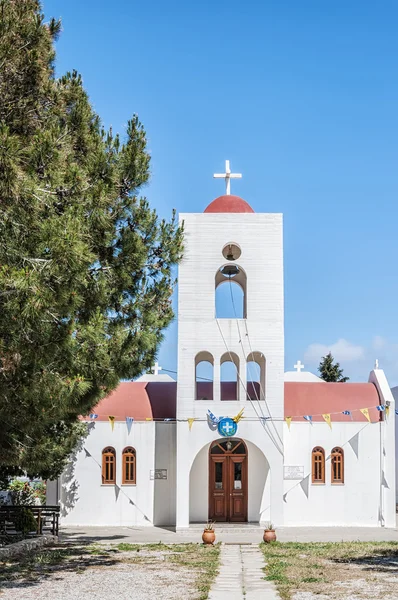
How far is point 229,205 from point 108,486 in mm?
9802

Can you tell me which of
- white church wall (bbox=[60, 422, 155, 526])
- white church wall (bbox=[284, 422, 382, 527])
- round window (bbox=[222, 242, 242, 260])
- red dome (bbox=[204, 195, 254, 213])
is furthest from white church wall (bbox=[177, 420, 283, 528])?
red dome (bbox=[204, 195, 254, 213])

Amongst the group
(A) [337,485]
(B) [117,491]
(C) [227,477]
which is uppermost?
(C) [227,477]

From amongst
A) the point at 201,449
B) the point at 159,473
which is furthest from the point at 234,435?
the point at 159,473

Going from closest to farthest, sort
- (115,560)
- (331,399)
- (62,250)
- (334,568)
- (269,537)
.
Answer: (62,250), (334,568), (115,560), (269,537), (331,399)

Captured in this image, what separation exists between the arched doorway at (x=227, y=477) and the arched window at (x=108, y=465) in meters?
3.14

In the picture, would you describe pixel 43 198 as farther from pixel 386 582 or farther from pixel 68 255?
pixel 386 582

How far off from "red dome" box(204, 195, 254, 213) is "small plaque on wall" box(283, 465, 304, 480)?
843cm

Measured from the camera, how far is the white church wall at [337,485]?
27469 mm

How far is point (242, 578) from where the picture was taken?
1596 centimetres

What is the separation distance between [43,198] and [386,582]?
897 cm

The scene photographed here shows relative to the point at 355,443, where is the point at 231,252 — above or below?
above

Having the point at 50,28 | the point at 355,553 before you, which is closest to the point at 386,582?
the point at 355,553

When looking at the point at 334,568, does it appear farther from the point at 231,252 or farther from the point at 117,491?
the point at 231,252

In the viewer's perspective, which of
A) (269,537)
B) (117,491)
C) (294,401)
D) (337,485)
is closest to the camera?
(269,537)
